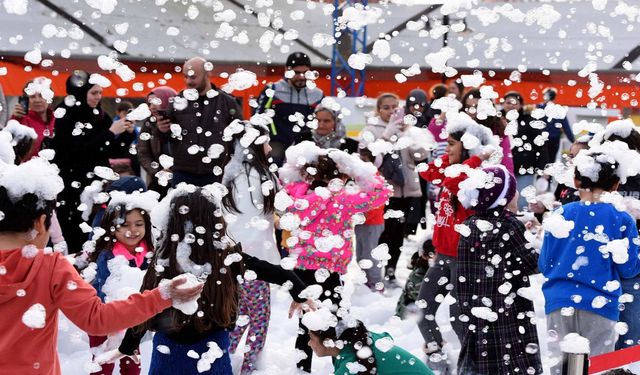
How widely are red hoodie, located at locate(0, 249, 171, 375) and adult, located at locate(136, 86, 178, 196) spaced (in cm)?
306

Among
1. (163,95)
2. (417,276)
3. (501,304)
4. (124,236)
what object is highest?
(163,95)

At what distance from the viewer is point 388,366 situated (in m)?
3.06

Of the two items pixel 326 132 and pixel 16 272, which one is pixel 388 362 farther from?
pixel 326 132

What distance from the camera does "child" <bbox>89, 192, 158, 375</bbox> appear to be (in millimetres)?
4375

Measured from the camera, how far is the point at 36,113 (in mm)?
6184

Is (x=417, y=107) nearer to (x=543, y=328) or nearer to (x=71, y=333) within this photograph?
(x=543, y=328)

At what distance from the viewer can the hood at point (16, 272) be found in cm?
270

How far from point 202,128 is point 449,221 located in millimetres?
1877

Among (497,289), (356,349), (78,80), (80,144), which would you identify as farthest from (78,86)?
(356,349)

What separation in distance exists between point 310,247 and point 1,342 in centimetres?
237

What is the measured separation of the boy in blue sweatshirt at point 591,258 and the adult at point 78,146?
3.56 m

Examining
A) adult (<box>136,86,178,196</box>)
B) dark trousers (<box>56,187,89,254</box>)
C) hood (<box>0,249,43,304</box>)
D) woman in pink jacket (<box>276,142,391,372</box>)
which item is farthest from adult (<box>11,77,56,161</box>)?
hood (<box>0,249,43,304</box>)

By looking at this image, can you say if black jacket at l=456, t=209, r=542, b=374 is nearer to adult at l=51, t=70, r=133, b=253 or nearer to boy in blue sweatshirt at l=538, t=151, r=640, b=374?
boy in blue sweatshirt at l=538, t=151, r=640, b=374

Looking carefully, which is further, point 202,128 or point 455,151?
point 202,128
